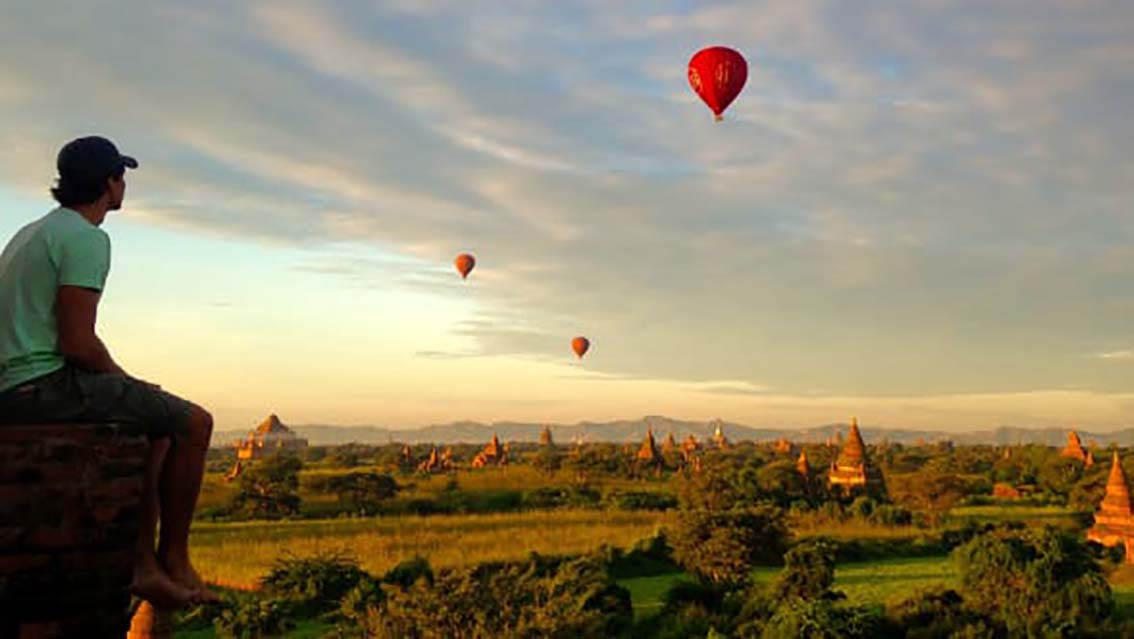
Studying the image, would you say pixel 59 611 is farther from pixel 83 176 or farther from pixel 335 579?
pixel 335 579

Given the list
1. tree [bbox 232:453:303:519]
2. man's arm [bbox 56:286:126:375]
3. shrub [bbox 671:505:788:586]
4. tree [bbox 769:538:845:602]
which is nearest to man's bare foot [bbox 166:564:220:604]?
man's arm [bbox 56:286:126:375]

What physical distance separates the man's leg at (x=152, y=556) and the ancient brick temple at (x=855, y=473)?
50049 millimetres

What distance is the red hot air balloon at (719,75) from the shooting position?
67.7ft

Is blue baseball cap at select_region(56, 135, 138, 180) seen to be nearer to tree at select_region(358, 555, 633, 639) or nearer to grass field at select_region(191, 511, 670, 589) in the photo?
tree at select_region(358, 555, 633, 639)

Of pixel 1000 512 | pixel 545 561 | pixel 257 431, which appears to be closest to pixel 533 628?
pixel 545 561

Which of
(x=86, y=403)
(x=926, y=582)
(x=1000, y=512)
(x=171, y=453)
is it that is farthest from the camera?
(x=1000, y=512)

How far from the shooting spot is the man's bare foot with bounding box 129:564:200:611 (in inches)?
131

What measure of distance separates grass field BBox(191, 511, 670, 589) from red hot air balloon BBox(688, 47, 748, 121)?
1452cm

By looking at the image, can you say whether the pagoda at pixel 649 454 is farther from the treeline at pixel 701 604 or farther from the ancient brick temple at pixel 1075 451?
the treeline at pixel 701 604

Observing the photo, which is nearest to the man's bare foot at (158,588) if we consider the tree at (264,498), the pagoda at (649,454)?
the tree at (264,498)

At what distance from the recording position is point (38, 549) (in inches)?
114

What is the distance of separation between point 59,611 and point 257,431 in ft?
469

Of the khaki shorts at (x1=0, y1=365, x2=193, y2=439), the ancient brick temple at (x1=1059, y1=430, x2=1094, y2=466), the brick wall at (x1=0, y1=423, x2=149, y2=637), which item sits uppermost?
the khaki shorts at (x1=0, y1=365, x2=193, y2=439)

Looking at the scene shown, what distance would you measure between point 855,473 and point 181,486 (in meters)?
52.0
